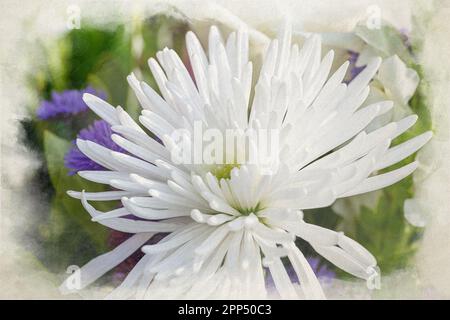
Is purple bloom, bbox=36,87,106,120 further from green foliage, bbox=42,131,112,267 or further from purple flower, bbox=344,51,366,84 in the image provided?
purple flower, bbox=344,51,366,84

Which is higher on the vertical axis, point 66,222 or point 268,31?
point 268,31

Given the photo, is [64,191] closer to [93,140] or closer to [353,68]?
[93,140]

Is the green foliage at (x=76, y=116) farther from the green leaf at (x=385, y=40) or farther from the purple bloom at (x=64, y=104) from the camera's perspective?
the green leaf at (x=385, y=40)

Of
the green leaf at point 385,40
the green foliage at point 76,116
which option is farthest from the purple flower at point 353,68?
the green foliage at point 76,116

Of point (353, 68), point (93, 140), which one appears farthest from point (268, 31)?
point (93, 140)

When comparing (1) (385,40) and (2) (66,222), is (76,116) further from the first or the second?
(1) (385,40)

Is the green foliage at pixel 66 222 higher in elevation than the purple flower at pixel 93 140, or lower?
lower

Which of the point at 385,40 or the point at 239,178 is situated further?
the point at 385,40
